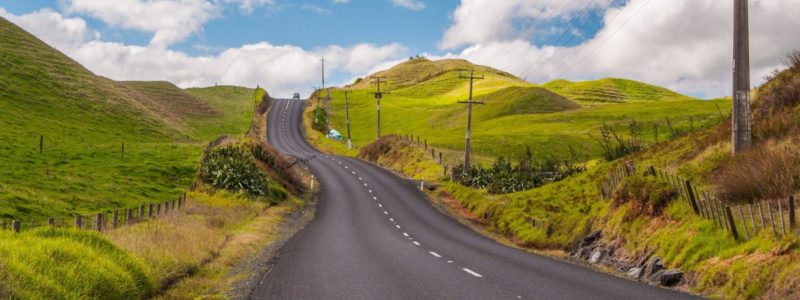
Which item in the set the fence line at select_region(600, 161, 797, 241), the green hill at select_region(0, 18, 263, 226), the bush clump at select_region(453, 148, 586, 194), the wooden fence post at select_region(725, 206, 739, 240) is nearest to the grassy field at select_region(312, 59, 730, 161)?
the bush clump at select_region(453, 148, 586, 194)

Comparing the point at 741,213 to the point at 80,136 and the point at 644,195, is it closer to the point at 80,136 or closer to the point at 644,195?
the point at 644,195

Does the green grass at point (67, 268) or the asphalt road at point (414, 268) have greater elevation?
the green grass at point (67, 268)

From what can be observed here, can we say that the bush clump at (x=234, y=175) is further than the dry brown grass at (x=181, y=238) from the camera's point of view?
Yes

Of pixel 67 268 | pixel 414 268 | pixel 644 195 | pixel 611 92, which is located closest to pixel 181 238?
pixel 414 268

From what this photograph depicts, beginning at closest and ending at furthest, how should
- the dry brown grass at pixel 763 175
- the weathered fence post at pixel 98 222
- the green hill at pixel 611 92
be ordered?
the dry brown grass at pixel 763 175
the weathered fence post at pixel 98 222
the green hill at pixel 611 92

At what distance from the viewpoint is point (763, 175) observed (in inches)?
672

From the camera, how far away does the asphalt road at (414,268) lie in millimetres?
12688

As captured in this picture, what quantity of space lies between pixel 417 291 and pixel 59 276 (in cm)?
621

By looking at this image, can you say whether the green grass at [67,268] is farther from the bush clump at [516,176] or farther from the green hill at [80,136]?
the bush clump at [516,176]

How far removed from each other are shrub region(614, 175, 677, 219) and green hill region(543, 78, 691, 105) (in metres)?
124

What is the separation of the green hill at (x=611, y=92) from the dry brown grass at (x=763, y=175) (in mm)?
126862

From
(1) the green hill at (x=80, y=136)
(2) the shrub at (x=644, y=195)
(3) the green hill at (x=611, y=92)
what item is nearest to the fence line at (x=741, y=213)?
(2) the shrub at (x=644, y=195)

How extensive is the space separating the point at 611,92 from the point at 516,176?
123m

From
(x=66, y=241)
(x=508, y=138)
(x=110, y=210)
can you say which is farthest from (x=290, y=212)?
(x=508, y=138)
